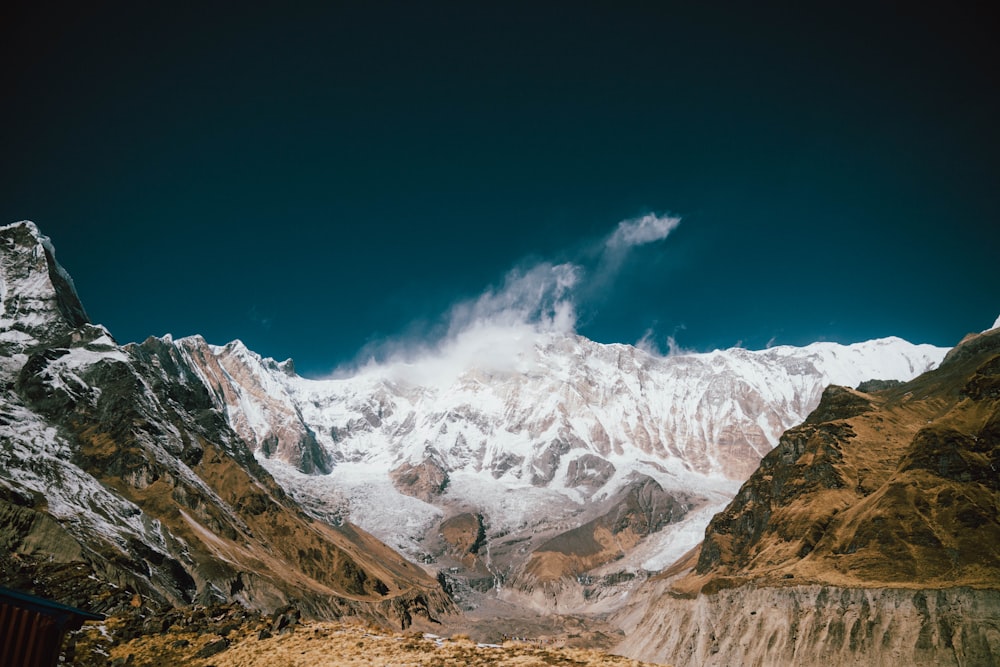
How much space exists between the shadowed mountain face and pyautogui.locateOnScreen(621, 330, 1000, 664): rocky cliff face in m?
86.5

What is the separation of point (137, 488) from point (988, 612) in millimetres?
146760

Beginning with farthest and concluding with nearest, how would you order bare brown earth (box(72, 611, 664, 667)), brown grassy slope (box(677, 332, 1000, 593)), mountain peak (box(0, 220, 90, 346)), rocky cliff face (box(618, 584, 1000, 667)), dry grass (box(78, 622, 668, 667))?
mountain peak (box(0, 220, 90, 346))
brown grassy slope (box(677, 332, 1000, 593))
rocky cliff face (box(618, 584, 1000, 667))
bare brown earth (box(72, 611, 664, 667))
dry grass (box(78, 622, 668, 667))

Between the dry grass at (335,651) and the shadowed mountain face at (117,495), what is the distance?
32.2ft

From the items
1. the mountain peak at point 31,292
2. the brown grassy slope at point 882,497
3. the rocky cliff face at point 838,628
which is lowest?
the rocky cliff face at point 838,628

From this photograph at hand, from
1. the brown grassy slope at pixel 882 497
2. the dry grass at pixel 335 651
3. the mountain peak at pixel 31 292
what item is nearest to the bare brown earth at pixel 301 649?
the dry grass at pixel 335 651

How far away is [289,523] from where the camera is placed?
175250mm

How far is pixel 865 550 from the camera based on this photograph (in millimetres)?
86000

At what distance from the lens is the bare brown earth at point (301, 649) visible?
26734mm

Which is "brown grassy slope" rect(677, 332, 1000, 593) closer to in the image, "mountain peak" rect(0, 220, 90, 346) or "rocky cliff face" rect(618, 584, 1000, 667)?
"rocky cliff face" rect(618, 584, 1000, 667)

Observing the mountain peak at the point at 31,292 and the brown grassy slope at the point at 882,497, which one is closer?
the brown grassy slope at the point at 882,497

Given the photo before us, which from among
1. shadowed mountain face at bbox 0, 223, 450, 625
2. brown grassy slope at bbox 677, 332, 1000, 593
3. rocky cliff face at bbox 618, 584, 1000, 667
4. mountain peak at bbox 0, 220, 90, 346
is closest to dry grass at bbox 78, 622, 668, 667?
shadowed mountain face at bbox 0, 223, 450, 625

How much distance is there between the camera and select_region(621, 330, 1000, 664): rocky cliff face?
235 ft

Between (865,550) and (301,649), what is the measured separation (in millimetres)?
89630

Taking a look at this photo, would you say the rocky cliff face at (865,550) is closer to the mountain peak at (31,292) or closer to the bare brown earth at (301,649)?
the bare brown earth at (301,649)
